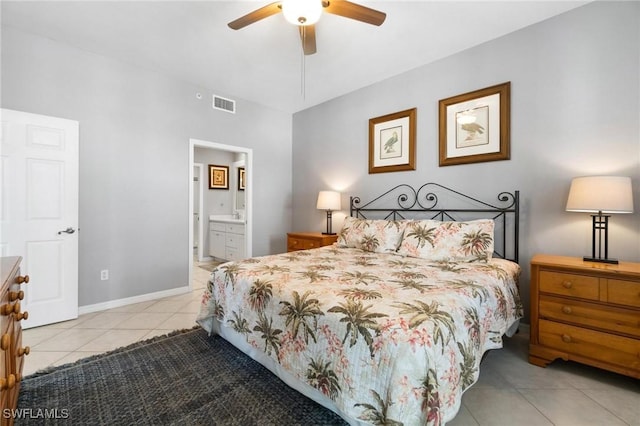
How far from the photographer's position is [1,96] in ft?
8.25

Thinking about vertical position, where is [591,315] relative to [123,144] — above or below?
below

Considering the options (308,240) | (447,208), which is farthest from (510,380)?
(308,240)

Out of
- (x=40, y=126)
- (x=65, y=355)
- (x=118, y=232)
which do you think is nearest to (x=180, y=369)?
(x=65, y=355)

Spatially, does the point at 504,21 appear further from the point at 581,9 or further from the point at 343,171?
the point at 343,171

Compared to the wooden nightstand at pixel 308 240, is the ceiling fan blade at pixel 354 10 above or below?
above

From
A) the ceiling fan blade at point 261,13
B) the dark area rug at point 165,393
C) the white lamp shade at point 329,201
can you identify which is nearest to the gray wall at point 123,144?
the dark area rug at point 165,393

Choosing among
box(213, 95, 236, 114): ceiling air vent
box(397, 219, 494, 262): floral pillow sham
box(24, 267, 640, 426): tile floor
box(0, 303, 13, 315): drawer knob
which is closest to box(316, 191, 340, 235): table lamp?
box(397, 219, 494, 262): floral pillow sham

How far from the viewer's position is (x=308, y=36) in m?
2.16

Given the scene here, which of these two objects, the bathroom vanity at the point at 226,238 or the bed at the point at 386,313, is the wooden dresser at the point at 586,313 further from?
the bathroom vanity at the point at 226,238

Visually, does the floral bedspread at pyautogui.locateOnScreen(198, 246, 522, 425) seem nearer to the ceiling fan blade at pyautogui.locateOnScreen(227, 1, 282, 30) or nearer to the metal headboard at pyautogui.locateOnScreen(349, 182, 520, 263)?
the metal headboard at pyautogui.locateOnScreen(349, 182, 520, 263)

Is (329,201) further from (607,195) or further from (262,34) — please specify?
(607,195)

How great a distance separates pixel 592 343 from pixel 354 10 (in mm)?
2632

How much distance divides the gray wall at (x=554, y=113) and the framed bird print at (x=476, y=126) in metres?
0.07

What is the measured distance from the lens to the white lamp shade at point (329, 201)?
3.85 meters
